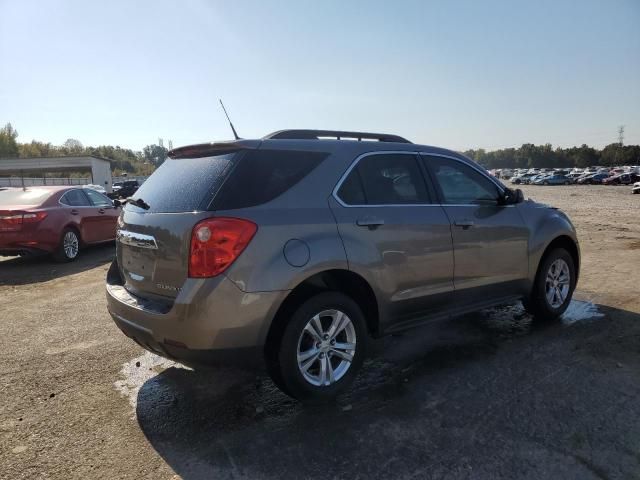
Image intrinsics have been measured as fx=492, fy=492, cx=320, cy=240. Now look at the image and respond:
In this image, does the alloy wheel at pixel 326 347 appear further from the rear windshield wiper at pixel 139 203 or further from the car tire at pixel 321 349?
the rear windshield wiper at pixel 139 203

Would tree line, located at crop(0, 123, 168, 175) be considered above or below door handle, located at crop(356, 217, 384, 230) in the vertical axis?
above

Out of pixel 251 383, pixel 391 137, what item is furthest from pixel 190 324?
pixel 391 137

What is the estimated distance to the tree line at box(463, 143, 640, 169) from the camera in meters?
120

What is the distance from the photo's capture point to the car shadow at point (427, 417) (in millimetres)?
2742

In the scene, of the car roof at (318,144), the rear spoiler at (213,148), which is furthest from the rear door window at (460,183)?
the rear spoiler at (213,148)

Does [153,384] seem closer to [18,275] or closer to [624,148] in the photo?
[18,275]

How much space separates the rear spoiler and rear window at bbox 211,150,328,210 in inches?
3.0

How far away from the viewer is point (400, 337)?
4918 millimetres

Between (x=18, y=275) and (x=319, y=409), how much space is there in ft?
23.9

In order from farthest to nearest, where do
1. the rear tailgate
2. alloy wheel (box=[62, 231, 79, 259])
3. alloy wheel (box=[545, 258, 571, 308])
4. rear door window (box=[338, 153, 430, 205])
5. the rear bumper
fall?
alloy wheel (box=[62, 231, 79, 259]) → alloy wheel (box=[545, 258, 571, 308]) → rear door window (box=[338, 153, 430, 205]) → the rear tailgate → the rear bumper

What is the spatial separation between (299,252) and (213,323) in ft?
2.32

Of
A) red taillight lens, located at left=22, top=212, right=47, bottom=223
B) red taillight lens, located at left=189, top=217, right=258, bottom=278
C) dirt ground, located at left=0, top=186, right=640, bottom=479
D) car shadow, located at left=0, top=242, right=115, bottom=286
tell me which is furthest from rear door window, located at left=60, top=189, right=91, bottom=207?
red taillight lens, located at left=189, top=217, right=258, bottom=278

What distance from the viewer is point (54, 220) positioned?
9148 millimetres

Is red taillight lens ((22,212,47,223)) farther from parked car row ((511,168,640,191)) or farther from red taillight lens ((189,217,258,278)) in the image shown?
parked car row ((511,168,640,191))
